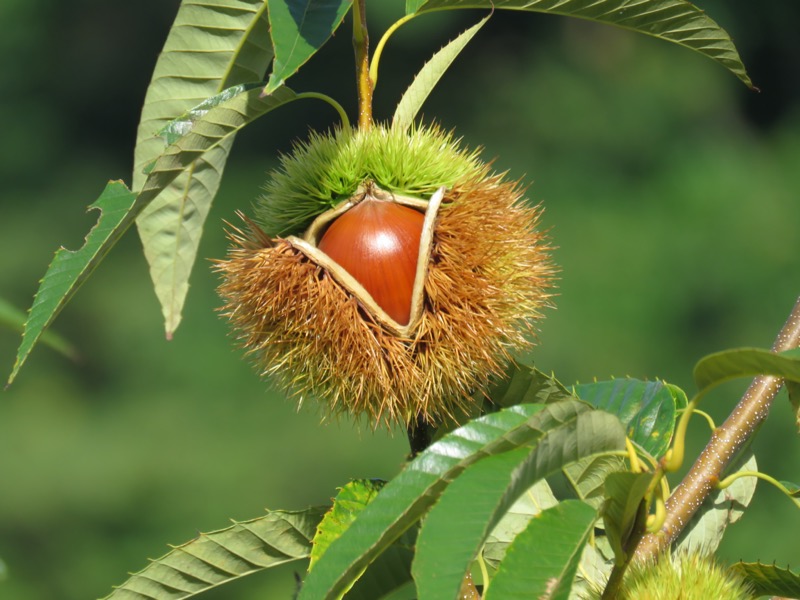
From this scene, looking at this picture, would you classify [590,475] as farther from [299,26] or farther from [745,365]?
[299,26]

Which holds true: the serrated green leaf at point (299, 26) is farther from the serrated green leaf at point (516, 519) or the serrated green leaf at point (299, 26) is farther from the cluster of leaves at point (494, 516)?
the serrated green leaf at point (516, 519)

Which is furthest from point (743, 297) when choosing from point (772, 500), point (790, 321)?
point (790, 321)

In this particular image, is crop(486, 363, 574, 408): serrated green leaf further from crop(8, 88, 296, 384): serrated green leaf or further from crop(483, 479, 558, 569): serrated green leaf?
crop(8, 88, 296, 384): serrated green leaf

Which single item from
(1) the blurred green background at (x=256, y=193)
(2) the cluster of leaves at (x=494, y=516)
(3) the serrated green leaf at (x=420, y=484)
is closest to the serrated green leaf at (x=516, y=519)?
(2) the cluster of leaves at (x=494, y=516)

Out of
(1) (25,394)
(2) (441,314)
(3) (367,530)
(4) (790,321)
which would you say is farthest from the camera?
(1) (25,394)

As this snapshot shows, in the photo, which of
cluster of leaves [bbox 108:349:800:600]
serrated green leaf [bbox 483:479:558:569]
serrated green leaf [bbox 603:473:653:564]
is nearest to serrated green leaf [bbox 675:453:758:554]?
cluster of leaves [bbox 108:349:800:600]

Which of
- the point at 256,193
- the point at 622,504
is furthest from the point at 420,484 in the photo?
the point at 256,193

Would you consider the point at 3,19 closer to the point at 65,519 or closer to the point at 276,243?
Result: the point at 65,519
